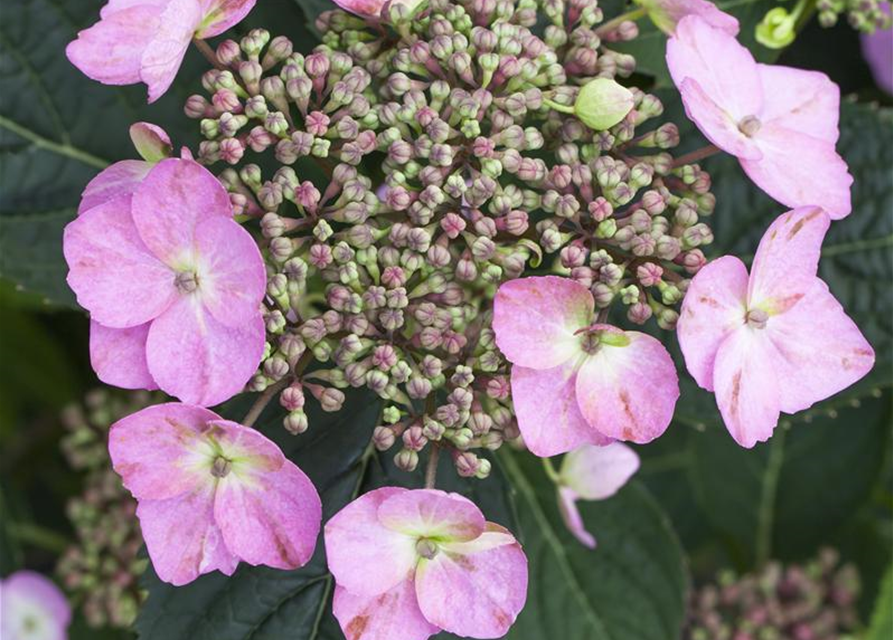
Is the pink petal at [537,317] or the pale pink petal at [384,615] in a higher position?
the pink petal at [537,317]

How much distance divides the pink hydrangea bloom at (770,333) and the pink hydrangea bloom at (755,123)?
0.09 m

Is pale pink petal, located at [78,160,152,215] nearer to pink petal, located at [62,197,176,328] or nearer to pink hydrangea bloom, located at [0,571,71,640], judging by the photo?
pink petal, located at [62,197,176,328]

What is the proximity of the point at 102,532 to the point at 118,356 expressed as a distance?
741 mm

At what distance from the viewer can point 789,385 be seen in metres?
1.04

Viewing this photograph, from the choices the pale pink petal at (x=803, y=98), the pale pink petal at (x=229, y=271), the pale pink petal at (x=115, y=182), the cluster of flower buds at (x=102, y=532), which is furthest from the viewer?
the cluster of flower buds at (x=102, y=532)

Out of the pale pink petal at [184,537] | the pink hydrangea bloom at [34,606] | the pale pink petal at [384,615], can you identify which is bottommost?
the pink hydrangea bloom at [34,606]

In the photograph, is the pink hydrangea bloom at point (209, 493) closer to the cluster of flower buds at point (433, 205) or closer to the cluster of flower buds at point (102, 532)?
the cluster of flower buds at point (433, 205)

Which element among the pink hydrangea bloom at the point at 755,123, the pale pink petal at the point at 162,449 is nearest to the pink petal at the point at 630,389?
the pink hydrangea bloom at the point at 755,123

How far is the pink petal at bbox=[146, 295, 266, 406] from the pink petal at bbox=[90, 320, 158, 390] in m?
0.03

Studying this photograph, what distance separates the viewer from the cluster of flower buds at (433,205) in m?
0.98

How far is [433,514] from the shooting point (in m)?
0.95

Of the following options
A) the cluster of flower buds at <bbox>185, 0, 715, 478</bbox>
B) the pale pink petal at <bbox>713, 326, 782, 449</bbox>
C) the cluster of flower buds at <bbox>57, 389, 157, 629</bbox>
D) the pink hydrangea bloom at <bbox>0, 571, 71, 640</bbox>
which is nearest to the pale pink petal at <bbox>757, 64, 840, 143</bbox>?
the cluster of flower buds at <bbox>185, 0, 715, 478</bbox>

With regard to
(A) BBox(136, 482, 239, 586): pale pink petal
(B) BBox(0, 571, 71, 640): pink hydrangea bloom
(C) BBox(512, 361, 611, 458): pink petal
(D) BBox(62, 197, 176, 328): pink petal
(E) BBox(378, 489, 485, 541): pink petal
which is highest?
(D) BBox(62, 197, 176, 328): pink petal

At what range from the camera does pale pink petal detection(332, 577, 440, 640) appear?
3.25ft
